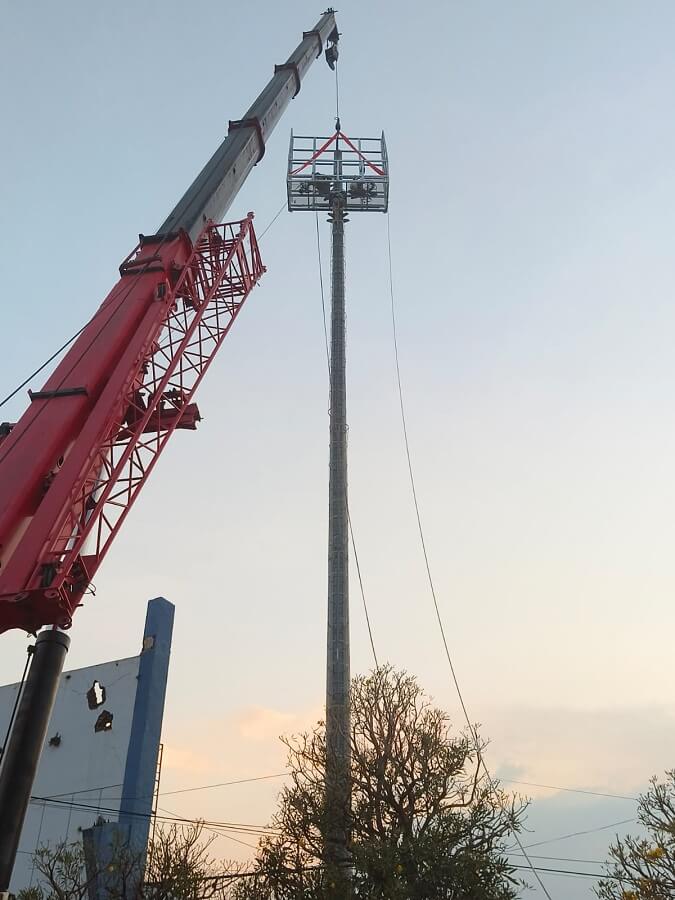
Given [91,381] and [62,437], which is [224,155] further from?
[62,437]

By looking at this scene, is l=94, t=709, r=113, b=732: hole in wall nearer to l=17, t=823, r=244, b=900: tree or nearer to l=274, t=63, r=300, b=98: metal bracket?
l=17, t=823, r=244, b=900: tree

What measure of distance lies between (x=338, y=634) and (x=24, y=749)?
11032mm

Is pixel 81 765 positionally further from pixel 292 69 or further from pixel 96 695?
pixel 292 69

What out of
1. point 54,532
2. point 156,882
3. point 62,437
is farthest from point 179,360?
point 156,882

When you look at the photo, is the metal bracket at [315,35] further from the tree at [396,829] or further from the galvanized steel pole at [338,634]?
the tree at [396,829]

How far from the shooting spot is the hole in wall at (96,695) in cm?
2289

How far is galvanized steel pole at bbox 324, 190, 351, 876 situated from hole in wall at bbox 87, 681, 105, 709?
7.43m

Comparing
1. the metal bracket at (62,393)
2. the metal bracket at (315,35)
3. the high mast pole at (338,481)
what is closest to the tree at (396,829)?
the high mast pole at (338,481)

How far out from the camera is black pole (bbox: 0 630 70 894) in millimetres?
10242

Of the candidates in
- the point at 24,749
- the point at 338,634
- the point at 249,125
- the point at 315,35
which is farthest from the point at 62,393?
the point at 315,35

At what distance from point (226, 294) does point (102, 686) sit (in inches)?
482

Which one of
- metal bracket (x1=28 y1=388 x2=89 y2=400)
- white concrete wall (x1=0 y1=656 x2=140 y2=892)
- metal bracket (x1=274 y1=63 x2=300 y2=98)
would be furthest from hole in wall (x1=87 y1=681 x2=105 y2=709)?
metal bracket (x1=274 y1=63 x2=300 y2=98)

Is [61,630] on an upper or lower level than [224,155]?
lower

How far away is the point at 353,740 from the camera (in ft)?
66.8
